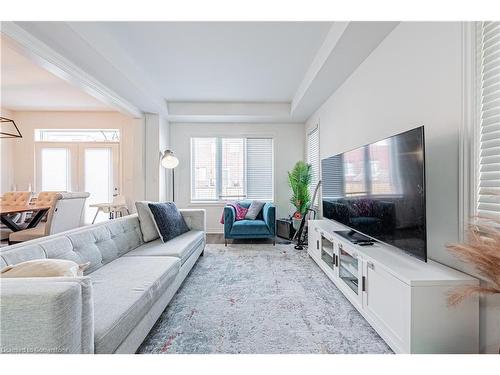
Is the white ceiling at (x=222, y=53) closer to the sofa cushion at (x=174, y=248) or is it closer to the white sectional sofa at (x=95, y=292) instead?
the white sectional sofa at (x=95, y=292)

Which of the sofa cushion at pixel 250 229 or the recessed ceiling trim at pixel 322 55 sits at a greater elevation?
the recessed ceiling trim at pixel 322 55

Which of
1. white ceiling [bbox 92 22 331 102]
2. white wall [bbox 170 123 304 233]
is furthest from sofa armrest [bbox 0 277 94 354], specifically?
white wall [bbox 170 123 304 233]

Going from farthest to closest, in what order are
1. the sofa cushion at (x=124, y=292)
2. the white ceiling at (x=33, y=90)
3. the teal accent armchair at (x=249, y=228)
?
the teal accent armchair at (x=249, y=228) < the white ceiling at (x=33, y=90) < the sofa cushion at (x=124, y=292)

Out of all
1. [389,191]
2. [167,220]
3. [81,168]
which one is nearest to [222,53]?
[167,220]

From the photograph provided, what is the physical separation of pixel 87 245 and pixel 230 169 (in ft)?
12.3

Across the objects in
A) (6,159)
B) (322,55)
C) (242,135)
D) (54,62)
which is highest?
(322,55)

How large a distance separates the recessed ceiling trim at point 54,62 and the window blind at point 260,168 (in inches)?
110

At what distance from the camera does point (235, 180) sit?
5.48m

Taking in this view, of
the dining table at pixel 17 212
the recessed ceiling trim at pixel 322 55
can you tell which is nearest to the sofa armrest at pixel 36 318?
the recessed ceiling trim at pixel 322 55

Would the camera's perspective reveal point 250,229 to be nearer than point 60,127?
Yes

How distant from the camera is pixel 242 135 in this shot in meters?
5.41

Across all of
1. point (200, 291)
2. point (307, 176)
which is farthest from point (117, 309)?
point (307, 176)

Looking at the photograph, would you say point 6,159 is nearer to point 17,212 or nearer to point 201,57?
point 17,212

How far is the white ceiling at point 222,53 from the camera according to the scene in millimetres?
2479
